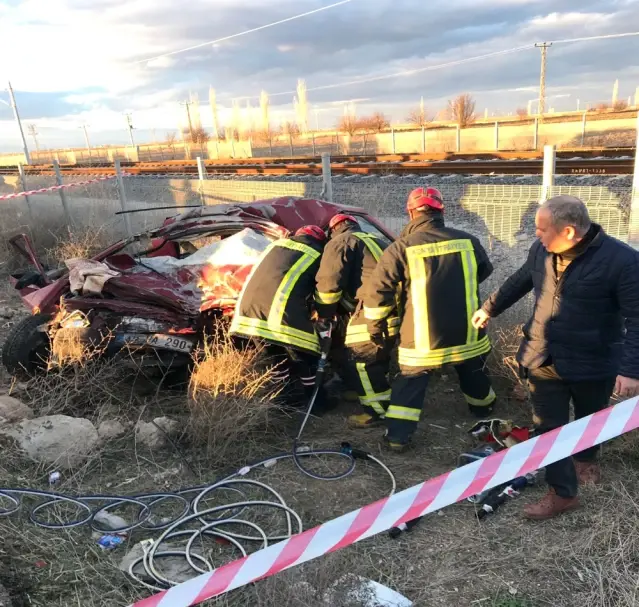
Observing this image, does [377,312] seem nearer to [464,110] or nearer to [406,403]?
[406,403]

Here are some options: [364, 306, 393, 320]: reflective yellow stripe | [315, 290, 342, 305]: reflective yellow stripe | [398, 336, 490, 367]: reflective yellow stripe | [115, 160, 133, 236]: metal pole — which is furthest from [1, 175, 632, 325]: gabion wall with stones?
[315, 290, 342, 305]: reflective yellow stripe

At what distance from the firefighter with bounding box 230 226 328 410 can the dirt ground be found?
2.28 ft

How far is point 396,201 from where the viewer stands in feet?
24.0

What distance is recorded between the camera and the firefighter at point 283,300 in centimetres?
391

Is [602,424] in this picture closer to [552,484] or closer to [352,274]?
[552,484]

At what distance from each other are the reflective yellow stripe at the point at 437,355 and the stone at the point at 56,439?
2.16 m

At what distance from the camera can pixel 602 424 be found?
2166 mm

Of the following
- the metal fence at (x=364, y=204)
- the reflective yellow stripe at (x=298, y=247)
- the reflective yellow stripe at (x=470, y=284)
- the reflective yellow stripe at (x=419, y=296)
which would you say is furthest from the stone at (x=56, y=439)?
the metal fence at (x=364, y=204)

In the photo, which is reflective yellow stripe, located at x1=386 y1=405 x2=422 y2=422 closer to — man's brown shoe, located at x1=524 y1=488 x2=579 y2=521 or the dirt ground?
the dirt ground

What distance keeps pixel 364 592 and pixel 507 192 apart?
13.8ft

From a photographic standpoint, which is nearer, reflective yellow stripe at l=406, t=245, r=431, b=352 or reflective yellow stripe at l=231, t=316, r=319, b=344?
reflective yellow stripe at l=406, t=245, r=431, b=352

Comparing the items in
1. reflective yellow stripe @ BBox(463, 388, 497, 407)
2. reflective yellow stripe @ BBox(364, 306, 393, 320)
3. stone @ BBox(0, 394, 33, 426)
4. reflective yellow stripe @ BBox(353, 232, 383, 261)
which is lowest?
reflective yellow stripe @ BBox(463, 388, 497, 407)

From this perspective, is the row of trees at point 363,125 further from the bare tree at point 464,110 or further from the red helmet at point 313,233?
the red helmet at point 313,233

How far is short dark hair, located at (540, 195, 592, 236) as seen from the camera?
2.53 m
